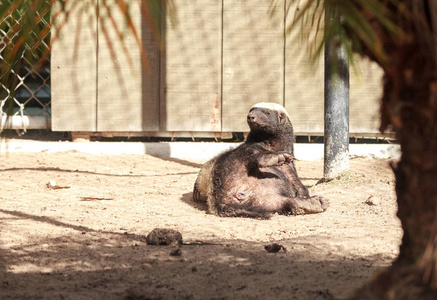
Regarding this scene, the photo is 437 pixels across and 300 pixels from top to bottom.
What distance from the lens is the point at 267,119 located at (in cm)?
593

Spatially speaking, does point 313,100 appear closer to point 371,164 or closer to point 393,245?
point 371,164

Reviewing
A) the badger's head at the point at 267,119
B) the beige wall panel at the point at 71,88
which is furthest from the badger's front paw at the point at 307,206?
the beige wall panel at the point at 71,88

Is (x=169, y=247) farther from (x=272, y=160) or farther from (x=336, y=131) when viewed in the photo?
(x=336, y=131)

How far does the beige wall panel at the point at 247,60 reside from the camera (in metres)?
8.75

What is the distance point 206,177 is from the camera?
5.98 meters

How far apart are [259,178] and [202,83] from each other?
329 cm

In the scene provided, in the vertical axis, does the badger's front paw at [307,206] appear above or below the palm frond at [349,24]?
below

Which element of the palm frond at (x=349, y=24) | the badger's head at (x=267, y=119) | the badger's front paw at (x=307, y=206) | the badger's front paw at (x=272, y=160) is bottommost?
the badger's front paw at (x=307, y=206)

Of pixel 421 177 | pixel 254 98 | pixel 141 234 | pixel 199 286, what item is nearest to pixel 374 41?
pixel 421 177

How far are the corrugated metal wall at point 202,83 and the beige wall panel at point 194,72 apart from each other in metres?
0.01

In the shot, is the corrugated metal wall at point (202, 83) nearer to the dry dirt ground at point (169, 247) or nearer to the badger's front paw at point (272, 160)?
the dry dirt ground at point (169, 247)

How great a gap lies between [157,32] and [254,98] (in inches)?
276

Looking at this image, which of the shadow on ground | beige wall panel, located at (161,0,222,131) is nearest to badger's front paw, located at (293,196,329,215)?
the shadow on ground

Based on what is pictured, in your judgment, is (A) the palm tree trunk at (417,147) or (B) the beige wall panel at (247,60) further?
(B) the beige wall panel at (247,60)
